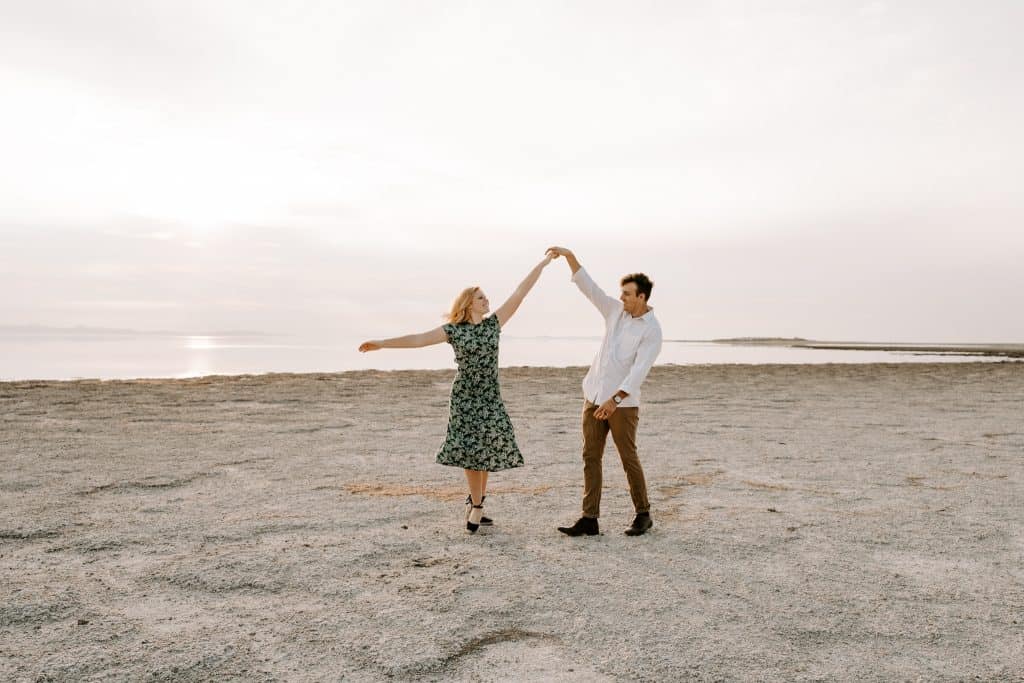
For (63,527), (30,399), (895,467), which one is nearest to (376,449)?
(63,527)

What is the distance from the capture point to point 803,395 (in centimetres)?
1669

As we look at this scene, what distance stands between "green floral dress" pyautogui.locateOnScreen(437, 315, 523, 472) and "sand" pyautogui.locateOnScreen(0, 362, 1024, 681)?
578 millimetres

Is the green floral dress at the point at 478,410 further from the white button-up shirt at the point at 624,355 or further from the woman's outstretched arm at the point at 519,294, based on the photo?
the white button-up shirt at the point at 624,355

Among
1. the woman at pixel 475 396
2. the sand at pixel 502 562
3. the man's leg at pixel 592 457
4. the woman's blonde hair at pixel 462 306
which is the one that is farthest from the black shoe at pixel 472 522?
the woman's blonde hair at pixel 462 306

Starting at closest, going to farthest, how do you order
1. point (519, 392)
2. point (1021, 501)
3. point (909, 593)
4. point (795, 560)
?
point (909, 593)
point (795, 560)
point (1021, 501)
point (519, 392)

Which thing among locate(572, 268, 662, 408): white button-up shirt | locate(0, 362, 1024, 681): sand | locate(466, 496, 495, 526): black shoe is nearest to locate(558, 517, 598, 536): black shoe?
locate(0, 362, 1024, 681): sand

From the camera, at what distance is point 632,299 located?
5297mm

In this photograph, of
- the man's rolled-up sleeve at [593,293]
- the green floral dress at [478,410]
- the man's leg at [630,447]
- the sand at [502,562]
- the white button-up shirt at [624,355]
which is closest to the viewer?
the sand at [502,562]

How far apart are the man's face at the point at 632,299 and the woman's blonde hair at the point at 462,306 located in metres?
1.13

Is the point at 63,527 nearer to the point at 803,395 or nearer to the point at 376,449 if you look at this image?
the point at 376,449

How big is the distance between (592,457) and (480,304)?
4.76 ft

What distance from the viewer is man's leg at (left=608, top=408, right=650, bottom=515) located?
5.34 m

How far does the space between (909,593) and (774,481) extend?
3.10 meters

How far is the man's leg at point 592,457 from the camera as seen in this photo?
539cm
